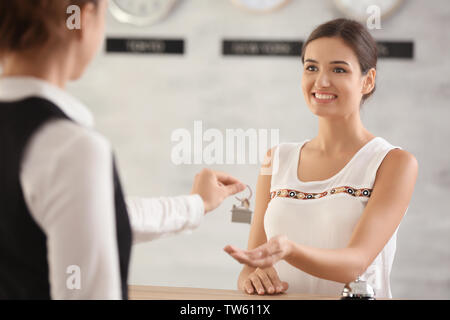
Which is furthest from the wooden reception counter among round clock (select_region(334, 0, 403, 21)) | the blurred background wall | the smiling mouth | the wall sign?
round clock (select_region(334, 0, 403, 21))

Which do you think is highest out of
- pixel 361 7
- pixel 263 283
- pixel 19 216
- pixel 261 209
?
pixel 361 7

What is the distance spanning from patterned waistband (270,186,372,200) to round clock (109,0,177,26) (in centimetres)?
Result: 209

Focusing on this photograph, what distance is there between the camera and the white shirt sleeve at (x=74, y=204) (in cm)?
62

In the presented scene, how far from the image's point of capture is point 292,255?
130 cm

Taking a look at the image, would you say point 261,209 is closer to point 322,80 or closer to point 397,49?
point 322,80

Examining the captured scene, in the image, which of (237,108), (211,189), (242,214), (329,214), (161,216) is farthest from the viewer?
(237,108)

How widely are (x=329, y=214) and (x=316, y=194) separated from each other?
81 millimetres

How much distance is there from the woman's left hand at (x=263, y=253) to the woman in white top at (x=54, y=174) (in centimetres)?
33

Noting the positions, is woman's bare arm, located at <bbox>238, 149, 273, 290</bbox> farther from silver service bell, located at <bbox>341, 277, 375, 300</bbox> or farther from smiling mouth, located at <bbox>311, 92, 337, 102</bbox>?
silver service bell, located at <bbox>341, 277, 375, 300</bbox>

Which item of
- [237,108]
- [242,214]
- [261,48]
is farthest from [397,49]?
[242,214]

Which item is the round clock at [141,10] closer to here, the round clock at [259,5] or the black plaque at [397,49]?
the round clock at [259,5]

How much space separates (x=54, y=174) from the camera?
2.02ft

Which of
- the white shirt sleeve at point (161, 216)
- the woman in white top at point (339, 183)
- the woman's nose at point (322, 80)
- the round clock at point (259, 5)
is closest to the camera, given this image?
the white shirt sleeve at point (161, 216)

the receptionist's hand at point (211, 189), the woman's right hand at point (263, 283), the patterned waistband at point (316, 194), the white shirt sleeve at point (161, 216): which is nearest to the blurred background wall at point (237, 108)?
the patterned waistband at point (316, 194)
